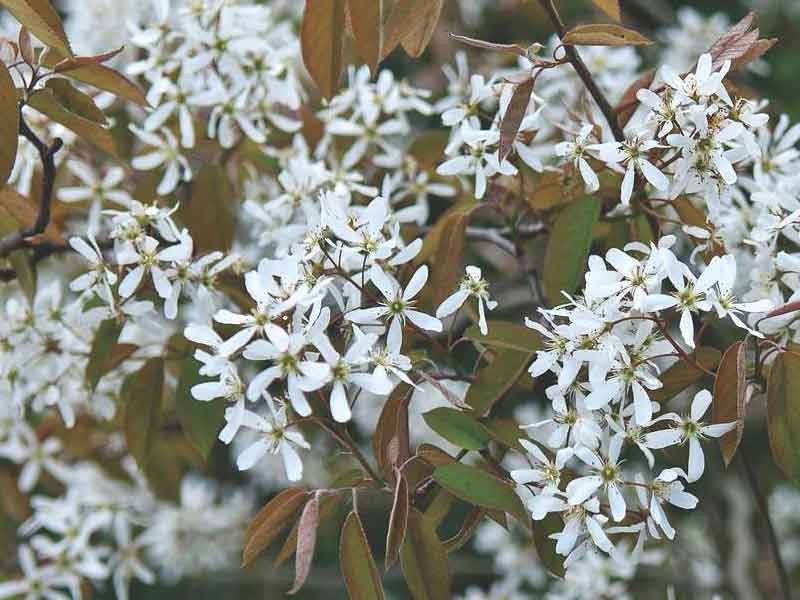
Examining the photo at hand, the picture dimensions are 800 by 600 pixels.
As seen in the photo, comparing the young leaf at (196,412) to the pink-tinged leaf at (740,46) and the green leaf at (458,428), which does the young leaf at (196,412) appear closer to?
the green leaf at (458,428)

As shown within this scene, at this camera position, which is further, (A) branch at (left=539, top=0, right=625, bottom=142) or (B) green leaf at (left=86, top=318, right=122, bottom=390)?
(B) green leaf at (left=86, top=318, right=122, bottom=390)

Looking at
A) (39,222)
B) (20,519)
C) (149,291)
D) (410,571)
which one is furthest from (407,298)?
(20,519)

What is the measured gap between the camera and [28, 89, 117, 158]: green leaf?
131 cm

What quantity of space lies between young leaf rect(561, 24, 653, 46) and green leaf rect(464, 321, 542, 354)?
35cm

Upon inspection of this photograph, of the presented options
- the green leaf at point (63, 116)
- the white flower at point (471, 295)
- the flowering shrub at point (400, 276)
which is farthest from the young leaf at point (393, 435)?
the green leaf at point (63, 116)

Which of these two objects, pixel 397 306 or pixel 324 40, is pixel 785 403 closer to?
pixel 397 306

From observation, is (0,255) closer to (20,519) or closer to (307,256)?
(307,256)

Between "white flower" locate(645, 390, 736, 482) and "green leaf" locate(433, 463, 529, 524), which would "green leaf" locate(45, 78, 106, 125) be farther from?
"white flower" locate(645, 390, 736, 482)

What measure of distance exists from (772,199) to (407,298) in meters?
A: 0.50

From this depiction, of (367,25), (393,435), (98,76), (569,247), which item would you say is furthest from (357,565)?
(98,76)

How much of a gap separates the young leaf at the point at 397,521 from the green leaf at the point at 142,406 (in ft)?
1.92

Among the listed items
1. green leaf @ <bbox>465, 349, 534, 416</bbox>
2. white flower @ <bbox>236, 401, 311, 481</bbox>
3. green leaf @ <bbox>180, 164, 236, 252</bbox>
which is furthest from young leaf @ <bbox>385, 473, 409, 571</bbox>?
green leaf @ <bbox>180, 164, 236, 252</bbox>

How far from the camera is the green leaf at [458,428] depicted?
1207mm

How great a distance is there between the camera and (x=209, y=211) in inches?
67.1
